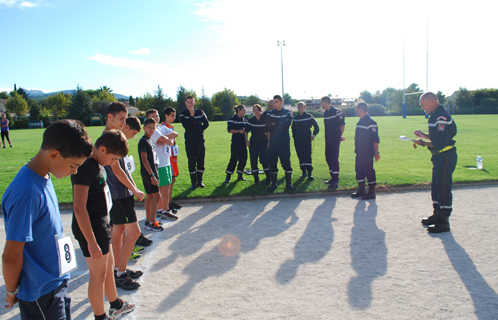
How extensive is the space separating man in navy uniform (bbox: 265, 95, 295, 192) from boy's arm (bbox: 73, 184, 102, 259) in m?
5.69

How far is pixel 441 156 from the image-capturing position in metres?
5.24

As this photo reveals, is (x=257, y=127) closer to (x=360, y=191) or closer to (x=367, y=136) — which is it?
(x=367, y=136)

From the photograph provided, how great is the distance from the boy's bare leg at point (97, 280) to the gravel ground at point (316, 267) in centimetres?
49

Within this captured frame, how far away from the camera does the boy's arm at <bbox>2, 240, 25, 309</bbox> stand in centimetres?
184

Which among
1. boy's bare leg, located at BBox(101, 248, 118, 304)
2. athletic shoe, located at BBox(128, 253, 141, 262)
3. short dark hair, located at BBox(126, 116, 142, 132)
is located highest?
short dark hair, located at BBox(126, 116, 142, 132)

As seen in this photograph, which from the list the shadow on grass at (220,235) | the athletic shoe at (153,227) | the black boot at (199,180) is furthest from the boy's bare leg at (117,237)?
the black boot at (199,180)

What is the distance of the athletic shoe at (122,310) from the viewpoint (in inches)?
121

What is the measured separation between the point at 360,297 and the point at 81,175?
2906 millimetres

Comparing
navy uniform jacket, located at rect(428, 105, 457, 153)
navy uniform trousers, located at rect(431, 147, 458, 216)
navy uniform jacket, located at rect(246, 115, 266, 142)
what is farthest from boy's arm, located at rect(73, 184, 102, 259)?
navy uniform jacket, located at rect(246, 115, 266, 142)

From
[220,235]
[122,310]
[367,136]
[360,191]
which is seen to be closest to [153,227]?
[220,235]

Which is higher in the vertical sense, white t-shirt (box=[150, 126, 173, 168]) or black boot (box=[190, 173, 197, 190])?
white t-shirt (box=[150, 126, 173, 168])

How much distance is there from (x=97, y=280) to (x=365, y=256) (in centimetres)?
323

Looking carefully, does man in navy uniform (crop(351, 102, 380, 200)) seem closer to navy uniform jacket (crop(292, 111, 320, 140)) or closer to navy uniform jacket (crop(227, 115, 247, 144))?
navy uniform jacket (crop(292, 111, 320, 140))

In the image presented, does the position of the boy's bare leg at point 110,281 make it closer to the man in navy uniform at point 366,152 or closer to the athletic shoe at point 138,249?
the athletic shoe at point 138,249
